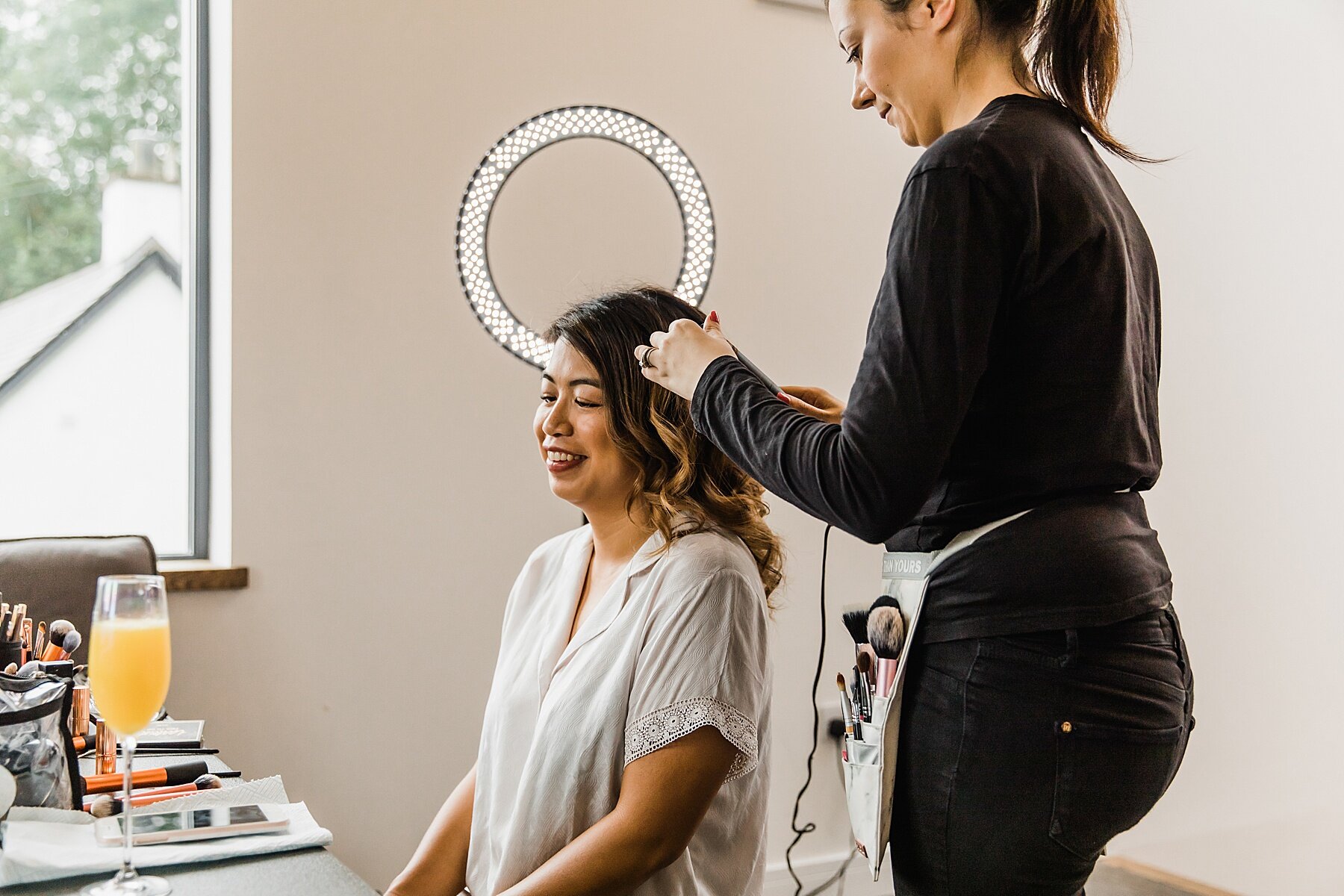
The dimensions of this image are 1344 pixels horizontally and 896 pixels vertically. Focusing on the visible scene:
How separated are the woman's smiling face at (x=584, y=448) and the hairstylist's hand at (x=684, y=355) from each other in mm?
285

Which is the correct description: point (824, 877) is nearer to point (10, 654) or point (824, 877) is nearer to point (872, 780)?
point (872, 780)

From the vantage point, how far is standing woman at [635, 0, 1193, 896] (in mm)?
943

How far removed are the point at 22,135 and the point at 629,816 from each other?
Answer: 6.31ft

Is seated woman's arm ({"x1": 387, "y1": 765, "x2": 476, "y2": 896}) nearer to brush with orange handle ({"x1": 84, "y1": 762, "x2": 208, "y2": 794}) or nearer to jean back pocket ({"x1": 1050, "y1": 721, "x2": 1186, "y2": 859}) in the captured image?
brush with orange handle ({"x1": 84, "y1": 762, "x2": 208, "y2": 794})

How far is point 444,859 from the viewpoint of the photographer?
1452 millimetres

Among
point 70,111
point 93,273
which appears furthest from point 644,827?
point 70,111

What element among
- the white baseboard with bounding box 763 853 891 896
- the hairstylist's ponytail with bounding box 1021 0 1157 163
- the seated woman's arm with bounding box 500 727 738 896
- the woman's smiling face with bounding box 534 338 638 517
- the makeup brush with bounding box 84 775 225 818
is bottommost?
the white baseboard with bounding box 763 853 891 896

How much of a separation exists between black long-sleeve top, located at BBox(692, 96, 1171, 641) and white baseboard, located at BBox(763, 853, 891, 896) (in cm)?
198

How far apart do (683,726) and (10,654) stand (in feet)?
2.45

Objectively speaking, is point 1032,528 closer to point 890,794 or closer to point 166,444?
point 890,794

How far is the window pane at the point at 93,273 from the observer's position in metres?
2.28

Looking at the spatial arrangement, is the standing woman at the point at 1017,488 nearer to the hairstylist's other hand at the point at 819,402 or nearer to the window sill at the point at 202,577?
the hairstylist's other hand at the point at 819,402

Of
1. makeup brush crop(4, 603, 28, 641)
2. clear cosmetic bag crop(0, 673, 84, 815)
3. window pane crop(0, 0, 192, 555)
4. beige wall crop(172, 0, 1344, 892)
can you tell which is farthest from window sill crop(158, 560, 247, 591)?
clear cosmetic bag crop(0, 673, 84, 815)

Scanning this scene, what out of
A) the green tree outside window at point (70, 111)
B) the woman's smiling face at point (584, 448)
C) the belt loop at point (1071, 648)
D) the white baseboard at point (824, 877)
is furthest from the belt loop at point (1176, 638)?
the green tree outside window at point (70, 111)
